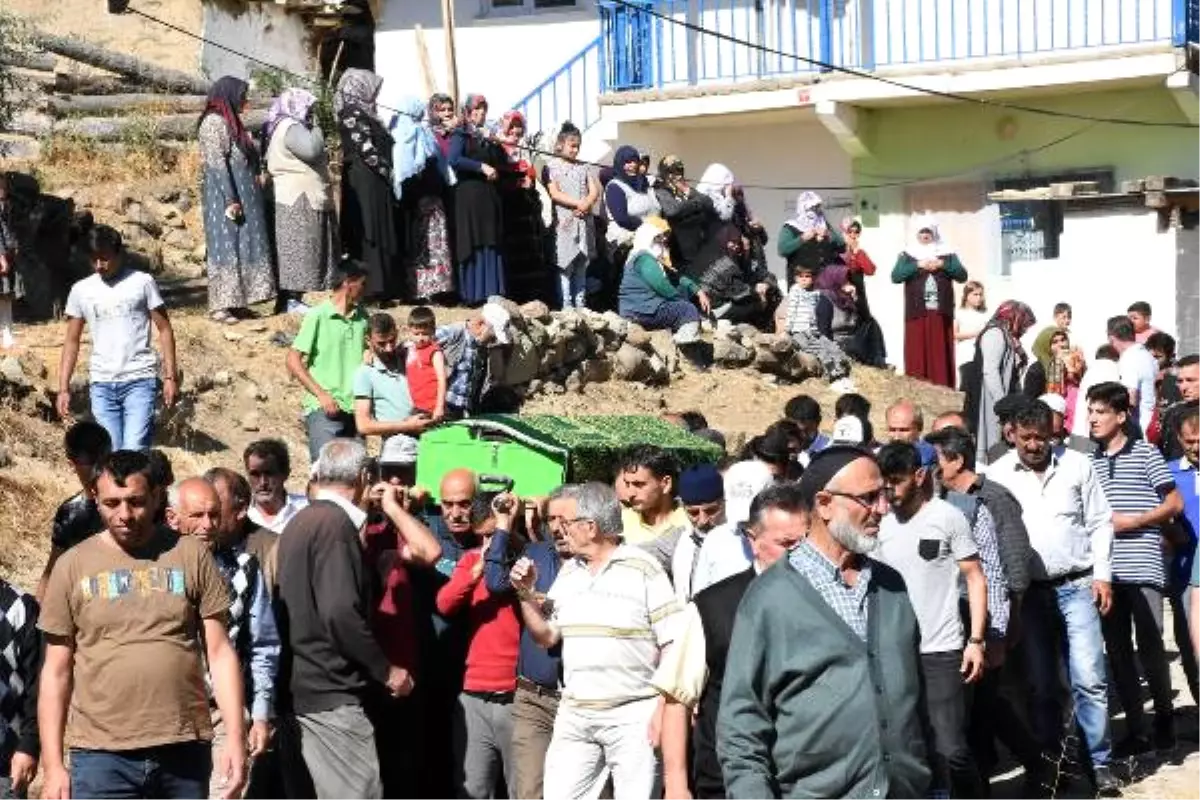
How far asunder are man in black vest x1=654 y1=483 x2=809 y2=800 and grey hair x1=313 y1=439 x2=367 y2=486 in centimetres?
171

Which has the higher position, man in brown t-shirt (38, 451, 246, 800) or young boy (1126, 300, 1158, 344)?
young boy (1126, 300, 1158, 344)

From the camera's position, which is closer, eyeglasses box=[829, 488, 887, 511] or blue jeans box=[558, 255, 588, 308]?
eyeglasses box=[829, 488, 887, 511]

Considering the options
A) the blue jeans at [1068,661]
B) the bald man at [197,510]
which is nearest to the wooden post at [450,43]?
the blue jeans at [1068,661]

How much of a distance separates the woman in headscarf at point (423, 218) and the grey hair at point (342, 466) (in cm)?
811

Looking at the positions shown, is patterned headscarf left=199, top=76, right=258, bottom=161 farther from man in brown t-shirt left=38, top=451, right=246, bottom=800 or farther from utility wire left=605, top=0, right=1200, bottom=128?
man in brown t-shirt left=38, top=451, right=246, bottom=800

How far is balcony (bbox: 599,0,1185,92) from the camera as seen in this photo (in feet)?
75.0

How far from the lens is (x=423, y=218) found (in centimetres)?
1769

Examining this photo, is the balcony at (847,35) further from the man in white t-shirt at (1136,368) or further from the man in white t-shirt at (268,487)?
the man in white t-shirt at (268,487)

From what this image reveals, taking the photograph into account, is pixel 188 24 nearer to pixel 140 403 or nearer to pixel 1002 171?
pixel 1002 171

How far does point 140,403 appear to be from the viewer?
13.3 m

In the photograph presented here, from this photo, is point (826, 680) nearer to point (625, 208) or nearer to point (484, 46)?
point (625, 208)

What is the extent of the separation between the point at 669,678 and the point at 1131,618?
15.7ft

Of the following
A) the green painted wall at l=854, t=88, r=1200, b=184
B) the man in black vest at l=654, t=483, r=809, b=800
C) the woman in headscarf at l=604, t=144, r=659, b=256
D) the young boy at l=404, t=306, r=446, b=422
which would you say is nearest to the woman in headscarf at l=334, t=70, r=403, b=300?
the woman in headscarf at l=604, t=144, r=659, b=256

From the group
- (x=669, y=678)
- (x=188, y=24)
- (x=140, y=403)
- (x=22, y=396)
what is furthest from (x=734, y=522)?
(x=188, y=24)
